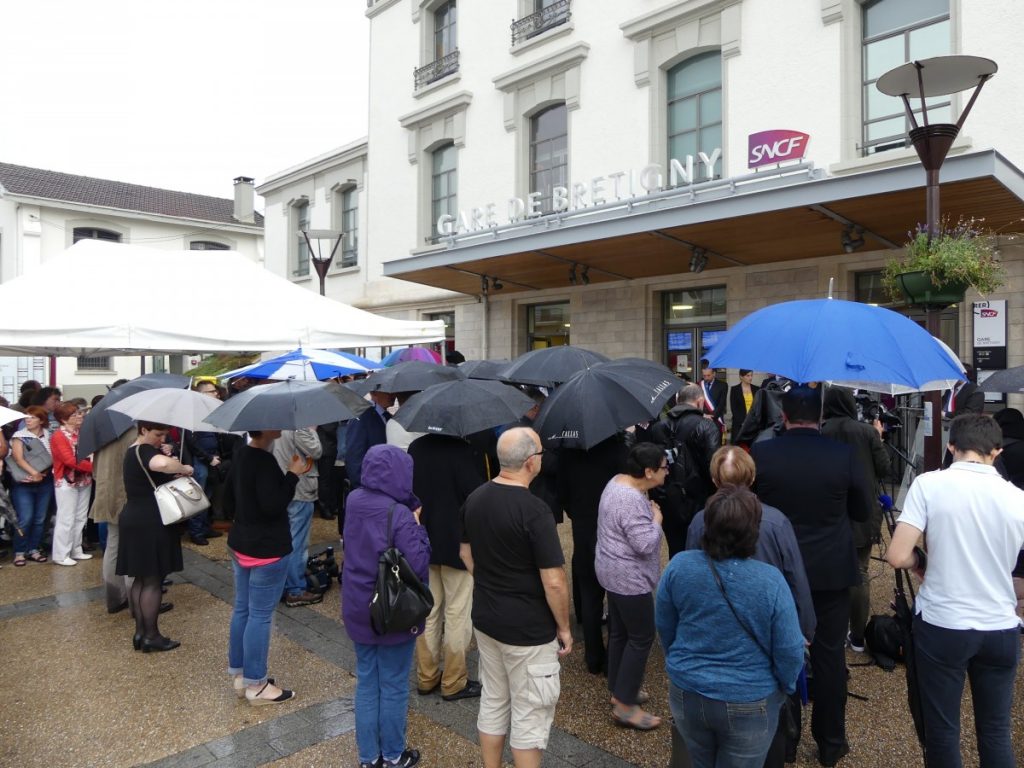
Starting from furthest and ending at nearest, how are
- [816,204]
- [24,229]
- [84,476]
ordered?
[24,229], [816,204], [84,476]

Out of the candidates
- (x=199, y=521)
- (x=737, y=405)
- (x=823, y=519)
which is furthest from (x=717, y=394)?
(x=823, y=519)

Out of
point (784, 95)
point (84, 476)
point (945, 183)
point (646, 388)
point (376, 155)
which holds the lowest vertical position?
point (84, 476)

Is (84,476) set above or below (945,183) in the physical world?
below

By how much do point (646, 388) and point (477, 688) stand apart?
214cm

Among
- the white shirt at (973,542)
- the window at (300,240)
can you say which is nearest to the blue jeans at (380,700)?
the white shirt at (973,542)

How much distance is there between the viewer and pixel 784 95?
11672 millimetres

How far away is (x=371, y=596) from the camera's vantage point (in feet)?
11.3

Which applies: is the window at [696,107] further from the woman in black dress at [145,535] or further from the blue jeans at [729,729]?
the blue jeans at [729,729]

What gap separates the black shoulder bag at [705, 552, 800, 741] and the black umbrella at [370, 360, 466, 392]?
327 cm

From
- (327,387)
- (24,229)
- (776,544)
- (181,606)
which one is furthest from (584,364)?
(24,229)

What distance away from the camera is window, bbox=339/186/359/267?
21250 mm

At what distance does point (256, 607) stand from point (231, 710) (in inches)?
25.4

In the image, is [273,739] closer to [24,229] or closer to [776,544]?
[776,544]

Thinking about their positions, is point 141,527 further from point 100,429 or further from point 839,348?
point 839,348
